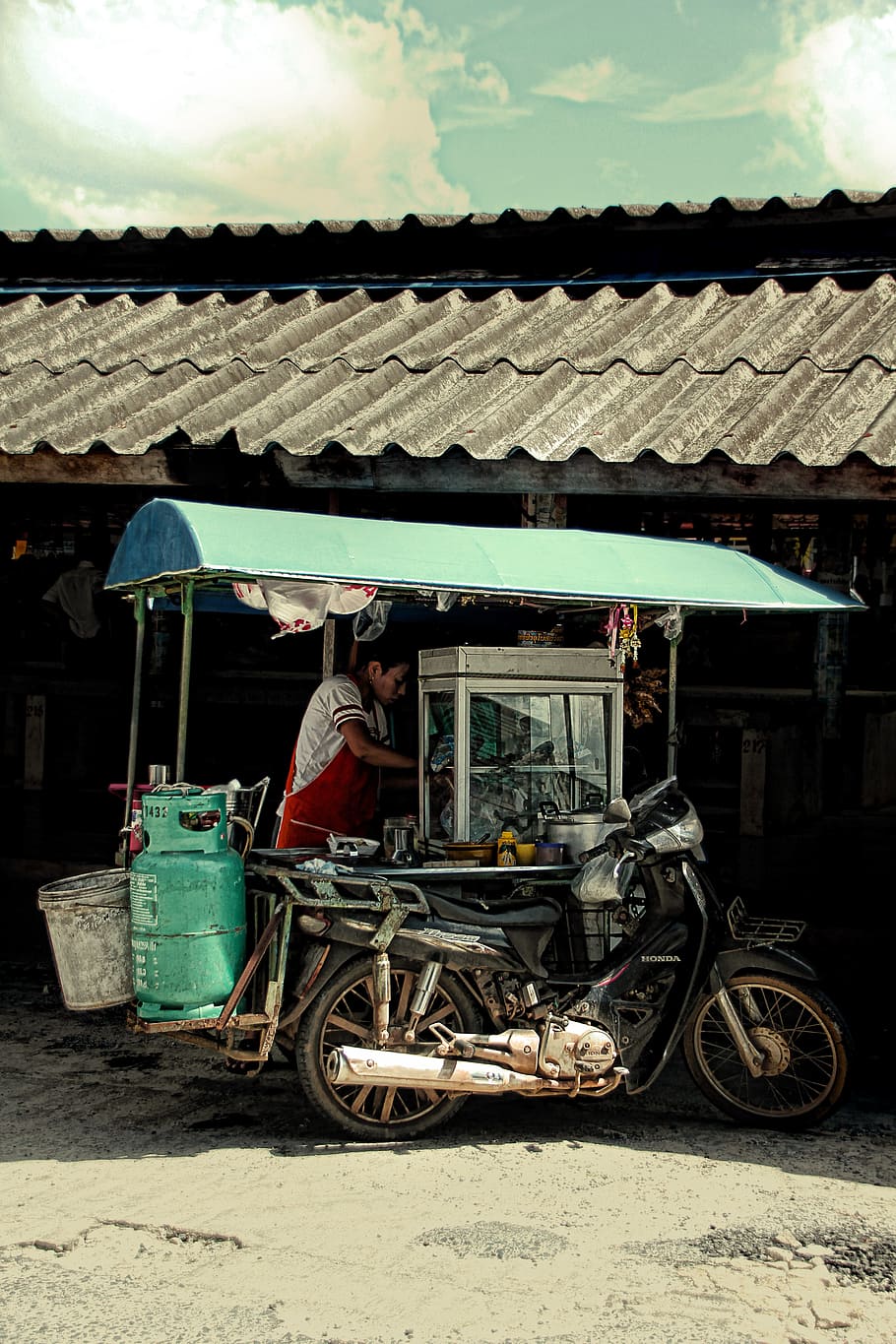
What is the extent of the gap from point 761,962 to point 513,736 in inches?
61.3

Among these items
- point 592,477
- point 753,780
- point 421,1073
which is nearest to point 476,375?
point 592,477

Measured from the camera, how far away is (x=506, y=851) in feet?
18.5

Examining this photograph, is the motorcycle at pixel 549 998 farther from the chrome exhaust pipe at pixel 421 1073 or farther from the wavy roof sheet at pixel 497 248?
the wavy roof sheet at pixel 497 248

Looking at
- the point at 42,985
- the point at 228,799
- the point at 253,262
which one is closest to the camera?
the point at 228,799

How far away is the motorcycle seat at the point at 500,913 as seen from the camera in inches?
206

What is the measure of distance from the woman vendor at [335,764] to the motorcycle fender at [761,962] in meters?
1.82

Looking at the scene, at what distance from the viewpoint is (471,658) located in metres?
5.96

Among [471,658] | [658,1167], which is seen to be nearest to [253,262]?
[471,658]

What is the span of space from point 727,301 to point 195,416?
3.44m

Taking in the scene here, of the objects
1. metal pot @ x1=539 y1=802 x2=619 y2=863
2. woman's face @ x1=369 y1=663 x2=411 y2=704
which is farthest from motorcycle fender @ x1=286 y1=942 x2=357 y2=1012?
woman's face @ x1=369 y1=663 x2=411 y2=704

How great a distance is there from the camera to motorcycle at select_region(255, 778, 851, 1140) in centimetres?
506

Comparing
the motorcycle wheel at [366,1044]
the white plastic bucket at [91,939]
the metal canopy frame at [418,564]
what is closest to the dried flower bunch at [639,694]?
the metal canopy frame at [418,564]

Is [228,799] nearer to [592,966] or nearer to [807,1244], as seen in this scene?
[592,966]

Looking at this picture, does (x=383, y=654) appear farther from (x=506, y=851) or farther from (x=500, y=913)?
(x=500, y=913)
